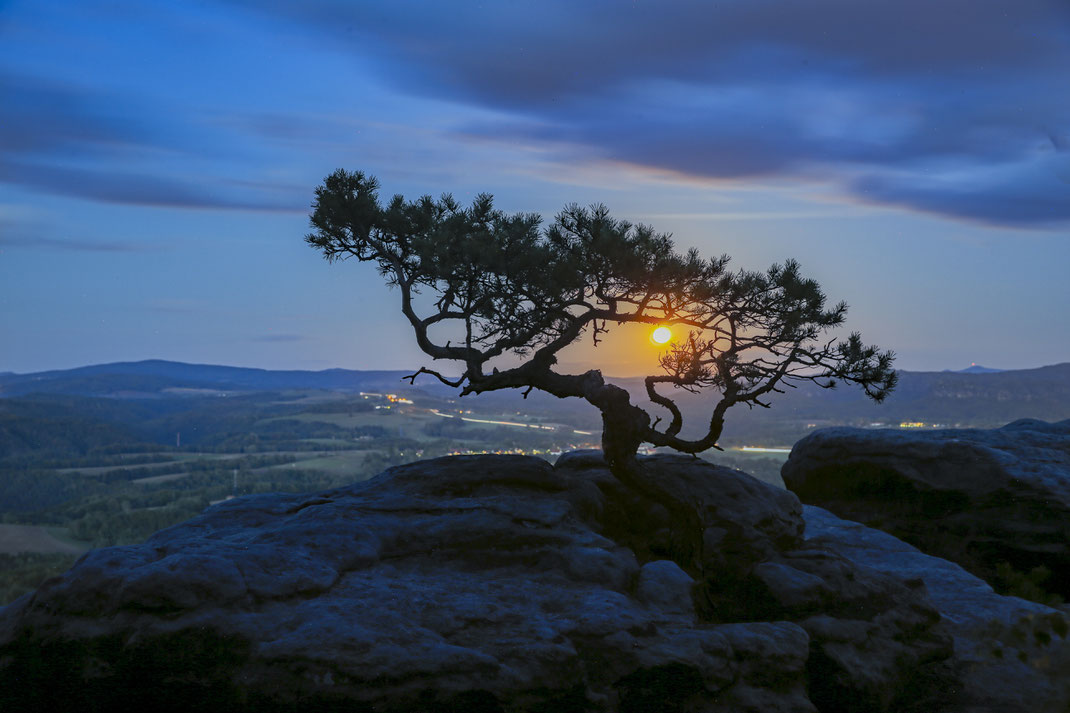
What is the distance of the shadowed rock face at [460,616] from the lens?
11.1 metres

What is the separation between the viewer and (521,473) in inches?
709

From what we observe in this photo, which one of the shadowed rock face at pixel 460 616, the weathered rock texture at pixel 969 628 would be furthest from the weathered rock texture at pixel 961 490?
the shadowed rock face at pixel 460 616

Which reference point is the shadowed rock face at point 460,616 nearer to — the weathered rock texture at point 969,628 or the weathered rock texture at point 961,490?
the weathered rock texture at point 969,628

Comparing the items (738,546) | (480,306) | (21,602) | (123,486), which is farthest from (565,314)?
(123,486)

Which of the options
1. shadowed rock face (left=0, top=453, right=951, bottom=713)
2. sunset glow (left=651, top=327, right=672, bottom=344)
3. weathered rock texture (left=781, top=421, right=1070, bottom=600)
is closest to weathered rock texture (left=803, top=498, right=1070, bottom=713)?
shadowed rock face (left=0, top=453, right=951, bottom=713)

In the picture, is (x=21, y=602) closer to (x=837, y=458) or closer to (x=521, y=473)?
(x=521, y=473)

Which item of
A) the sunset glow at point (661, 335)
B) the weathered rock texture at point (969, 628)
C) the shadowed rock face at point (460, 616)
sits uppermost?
the sunset glow at point (661, 335)

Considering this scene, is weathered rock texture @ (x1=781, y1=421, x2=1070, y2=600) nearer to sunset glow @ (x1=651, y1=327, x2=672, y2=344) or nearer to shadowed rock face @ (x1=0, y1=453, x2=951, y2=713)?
shadowed rock face @ (x1=0, y1=453, x2=951, y2=713)

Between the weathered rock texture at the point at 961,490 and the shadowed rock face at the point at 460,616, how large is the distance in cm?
885

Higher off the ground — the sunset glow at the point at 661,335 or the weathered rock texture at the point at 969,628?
the sunset glow at the point at 661,335

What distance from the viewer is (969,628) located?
16938 millimetres

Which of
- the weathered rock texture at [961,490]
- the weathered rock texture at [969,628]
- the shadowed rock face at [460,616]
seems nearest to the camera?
the shadowed rock face at [460,616]

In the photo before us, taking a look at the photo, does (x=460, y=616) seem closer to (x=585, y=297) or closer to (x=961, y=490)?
(x=585, y=297)

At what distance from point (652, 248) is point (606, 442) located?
4.02m
